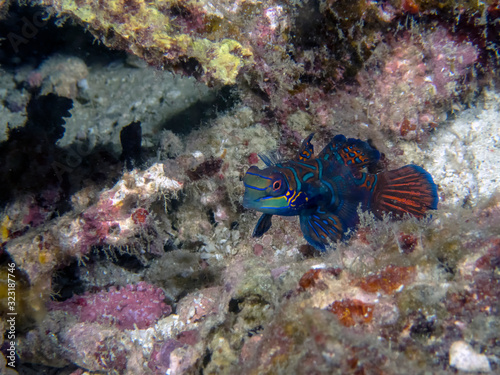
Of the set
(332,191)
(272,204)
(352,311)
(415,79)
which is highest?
(415,79)

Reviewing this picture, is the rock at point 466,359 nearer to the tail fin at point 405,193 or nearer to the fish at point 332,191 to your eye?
the fish at point 332,191

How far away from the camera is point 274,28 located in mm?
4199

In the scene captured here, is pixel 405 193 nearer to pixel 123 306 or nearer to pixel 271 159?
pixel 271 159

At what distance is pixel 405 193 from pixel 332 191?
0.94 metres

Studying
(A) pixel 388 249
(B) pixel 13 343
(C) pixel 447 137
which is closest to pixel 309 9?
(C) pixel 447 137

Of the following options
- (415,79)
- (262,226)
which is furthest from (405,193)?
(262,226)

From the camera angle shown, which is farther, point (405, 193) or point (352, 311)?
point (405, 193)

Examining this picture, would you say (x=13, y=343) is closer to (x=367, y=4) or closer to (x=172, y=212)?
(x=172, y=212)

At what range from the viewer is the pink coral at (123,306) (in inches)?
166

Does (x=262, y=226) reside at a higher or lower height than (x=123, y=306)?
higher

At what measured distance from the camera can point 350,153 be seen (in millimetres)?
4035

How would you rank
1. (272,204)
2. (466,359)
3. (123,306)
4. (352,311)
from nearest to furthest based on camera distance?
(466,359), (352,311), (272,204), (123,306)

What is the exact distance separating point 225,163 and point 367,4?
9.45 ft

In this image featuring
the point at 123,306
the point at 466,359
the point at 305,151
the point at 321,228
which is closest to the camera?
the point at 466,359
